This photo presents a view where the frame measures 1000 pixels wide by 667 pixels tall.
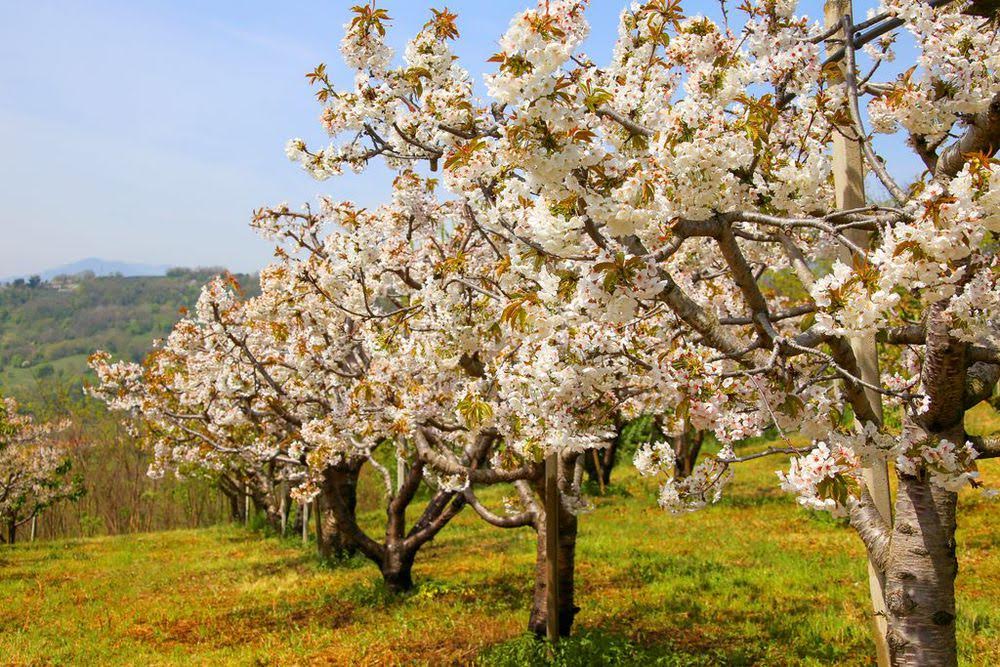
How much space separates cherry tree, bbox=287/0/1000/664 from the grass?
9.90 ft

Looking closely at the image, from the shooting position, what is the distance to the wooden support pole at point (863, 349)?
→ 12.5 feet

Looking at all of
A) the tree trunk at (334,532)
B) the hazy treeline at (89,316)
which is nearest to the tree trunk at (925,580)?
the tree trunk at (334,532)

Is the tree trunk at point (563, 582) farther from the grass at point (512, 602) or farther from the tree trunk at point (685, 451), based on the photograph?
the tree trunk at point (685, 451)

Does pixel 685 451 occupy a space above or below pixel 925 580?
below

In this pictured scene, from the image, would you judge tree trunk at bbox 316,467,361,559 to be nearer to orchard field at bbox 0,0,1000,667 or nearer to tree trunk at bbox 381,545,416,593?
orchard field at bbox 0,0,1000,667

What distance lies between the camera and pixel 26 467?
18500mm

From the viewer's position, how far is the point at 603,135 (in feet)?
11.2

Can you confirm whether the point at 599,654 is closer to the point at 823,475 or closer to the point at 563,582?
the point at 563,582

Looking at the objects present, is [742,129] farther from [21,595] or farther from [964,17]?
[21,595]

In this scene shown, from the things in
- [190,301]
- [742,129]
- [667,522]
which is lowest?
[667,522]

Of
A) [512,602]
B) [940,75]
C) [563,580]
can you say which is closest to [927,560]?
[940,75]

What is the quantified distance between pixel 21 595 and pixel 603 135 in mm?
12989

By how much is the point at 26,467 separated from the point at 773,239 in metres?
20.5

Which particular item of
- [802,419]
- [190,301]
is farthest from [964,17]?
[190,301]
